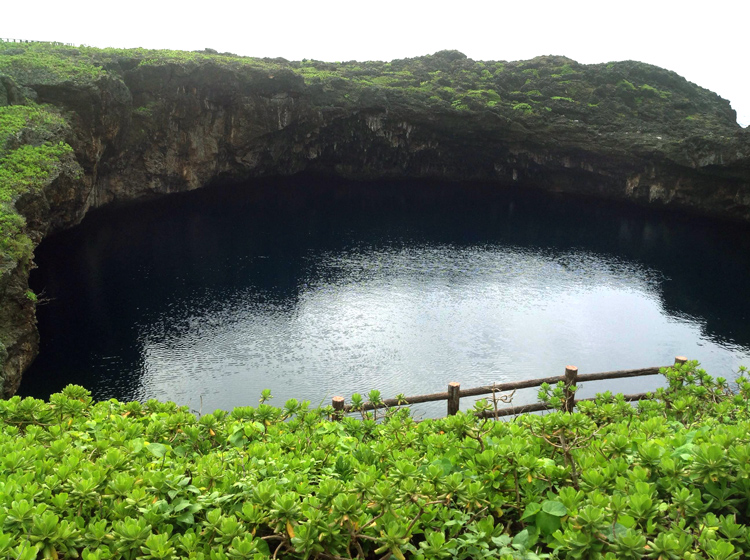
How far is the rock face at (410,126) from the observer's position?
A: 42469 mm

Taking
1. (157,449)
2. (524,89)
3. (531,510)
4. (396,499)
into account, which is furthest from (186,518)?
(524,89)

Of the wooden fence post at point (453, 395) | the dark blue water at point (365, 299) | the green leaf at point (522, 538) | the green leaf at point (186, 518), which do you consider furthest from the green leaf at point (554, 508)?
the dark blue water at point (365, 299)

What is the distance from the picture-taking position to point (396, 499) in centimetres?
393

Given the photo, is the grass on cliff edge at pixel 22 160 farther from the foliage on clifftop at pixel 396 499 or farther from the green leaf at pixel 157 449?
the foliage on clifftop at pixel 396 499

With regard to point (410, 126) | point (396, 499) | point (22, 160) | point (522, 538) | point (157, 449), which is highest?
point (410, 126)

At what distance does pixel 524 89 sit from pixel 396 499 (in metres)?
58.8

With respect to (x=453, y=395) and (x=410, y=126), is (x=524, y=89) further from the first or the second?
(x=453, y=395)

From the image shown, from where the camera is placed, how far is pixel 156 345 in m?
24.4

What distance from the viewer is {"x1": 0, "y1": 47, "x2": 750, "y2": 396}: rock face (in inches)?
1672

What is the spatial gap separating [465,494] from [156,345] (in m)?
22.6

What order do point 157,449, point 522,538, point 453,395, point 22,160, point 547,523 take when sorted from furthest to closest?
point 22,160, point 453,395, point 157,449, point 547,523, point 522,538

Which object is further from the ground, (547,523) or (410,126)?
(410,126)

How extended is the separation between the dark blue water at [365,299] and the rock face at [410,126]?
11.5ft

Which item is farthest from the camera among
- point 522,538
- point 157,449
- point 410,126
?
point 410,126
